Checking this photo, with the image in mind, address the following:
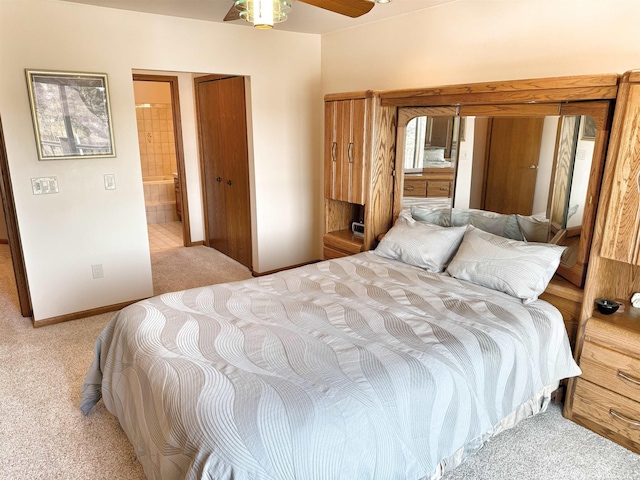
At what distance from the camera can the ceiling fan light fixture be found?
1.79 meters

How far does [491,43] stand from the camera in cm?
289

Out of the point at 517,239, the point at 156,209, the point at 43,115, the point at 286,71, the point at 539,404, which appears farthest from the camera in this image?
the point at 156,209

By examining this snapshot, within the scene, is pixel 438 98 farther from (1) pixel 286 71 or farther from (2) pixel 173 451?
(2) pixel 173 451

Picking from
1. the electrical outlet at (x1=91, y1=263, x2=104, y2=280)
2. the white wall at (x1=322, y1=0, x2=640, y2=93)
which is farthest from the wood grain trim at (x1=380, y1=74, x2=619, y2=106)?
the electrical outlet at (x1=91, y1=263, x2=104, y2=280)

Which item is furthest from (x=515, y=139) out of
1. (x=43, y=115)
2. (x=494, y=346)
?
(x=43, y=115)

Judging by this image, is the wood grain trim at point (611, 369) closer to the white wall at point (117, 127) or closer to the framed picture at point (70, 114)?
the white wall at point (117, 127)

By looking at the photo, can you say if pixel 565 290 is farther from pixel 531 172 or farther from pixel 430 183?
pixel 430 183

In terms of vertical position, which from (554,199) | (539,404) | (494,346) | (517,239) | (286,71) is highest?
(286,71)

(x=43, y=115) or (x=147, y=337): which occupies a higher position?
(x=43, y=115)

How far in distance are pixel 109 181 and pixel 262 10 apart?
2276 millimetres

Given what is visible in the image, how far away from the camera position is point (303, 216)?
185 inches

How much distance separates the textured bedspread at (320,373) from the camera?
4.68 feet

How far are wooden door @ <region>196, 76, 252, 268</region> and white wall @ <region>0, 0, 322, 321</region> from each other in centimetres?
30

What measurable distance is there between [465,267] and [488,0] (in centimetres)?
175
